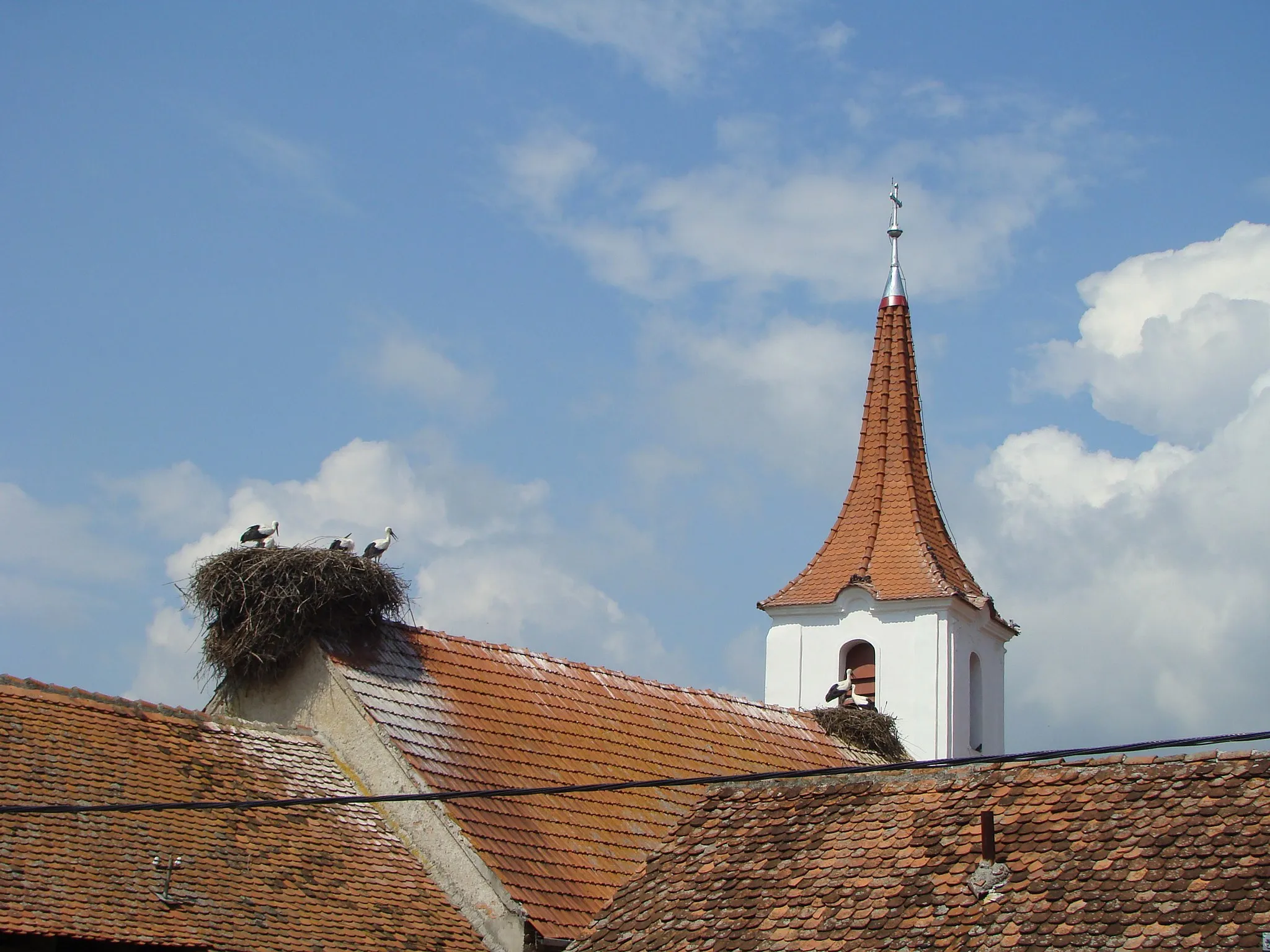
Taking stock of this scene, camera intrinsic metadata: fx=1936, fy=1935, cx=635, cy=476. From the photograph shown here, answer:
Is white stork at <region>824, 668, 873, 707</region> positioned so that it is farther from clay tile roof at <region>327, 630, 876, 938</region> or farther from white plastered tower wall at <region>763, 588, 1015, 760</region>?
clay tile roof at <region>327, 630, 876, 938</region>

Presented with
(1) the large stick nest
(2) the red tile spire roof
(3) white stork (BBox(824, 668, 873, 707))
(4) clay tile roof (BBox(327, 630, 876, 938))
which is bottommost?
(4) clay tile roof (BBox(327, 630, 876, 938))

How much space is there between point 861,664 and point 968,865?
626 inches

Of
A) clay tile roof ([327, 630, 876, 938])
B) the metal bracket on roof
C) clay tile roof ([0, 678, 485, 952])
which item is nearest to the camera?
clay tile roof ([0, 678, 485, 952])

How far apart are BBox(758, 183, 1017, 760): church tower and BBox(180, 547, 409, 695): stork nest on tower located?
1099 centimetres

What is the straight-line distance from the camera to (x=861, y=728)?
88.3 feet

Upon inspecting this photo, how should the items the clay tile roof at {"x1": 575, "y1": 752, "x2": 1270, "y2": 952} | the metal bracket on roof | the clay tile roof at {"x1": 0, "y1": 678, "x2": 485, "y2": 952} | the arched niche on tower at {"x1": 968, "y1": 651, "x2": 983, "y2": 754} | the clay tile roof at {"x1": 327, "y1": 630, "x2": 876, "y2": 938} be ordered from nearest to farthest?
the clay tile roof at {"x1": 575, "y1": 752, "x2": 1270, "y2": 952}, the clay tile roof at {"x1": 0, "y1": 678, "x2": 485, "y2": 952}, the metal bracket on roof, the clay tile roof at {"x1": 327, "y1": 630, "x2": 876, "y2": 938}, the arched niche on tower at {"x1": 968, "y1": 651, "x2": 983, "y2": 754}

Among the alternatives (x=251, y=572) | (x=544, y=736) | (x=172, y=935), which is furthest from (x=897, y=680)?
(x=172, y=935)

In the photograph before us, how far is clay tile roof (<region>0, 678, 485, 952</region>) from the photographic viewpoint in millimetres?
14672

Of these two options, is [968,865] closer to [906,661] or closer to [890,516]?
[906,661]

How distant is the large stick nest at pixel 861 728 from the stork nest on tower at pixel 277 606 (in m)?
8.73

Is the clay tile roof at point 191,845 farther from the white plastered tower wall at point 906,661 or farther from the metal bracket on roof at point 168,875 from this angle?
the white plastered tower wall at point 906,661

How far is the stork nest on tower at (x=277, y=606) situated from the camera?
19.5m

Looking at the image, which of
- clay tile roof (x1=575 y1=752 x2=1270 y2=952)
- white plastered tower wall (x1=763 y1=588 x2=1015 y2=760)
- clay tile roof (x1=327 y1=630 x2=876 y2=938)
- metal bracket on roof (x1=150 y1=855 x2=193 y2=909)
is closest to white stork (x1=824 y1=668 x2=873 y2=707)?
white plastered tower wall (x1=763 y1=588 x2=1015 y2=760)

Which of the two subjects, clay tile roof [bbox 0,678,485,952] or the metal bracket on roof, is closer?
clay tile roof [bbox 0,678,485,952]
